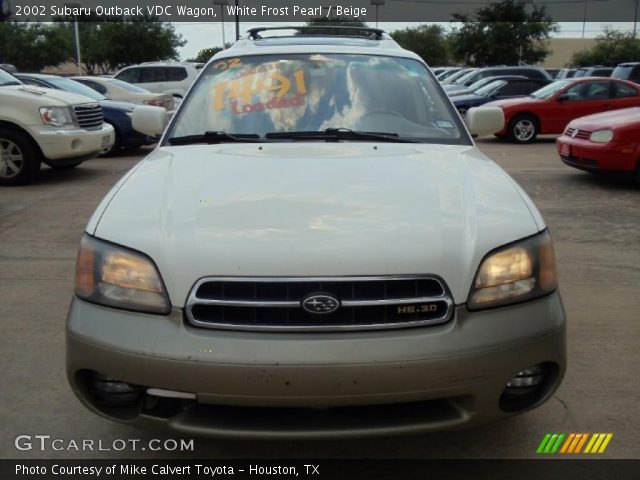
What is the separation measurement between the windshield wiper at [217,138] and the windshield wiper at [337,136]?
91 mm

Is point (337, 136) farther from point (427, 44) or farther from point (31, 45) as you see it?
point (427, 44)

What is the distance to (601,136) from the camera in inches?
331

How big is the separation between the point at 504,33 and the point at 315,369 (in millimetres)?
38936

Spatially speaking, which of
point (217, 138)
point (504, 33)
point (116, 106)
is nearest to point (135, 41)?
point (504, 33)

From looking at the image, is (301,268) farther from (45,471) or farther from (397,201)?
(45,471)

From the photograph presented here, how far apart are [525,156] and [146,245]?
10682 millimetres

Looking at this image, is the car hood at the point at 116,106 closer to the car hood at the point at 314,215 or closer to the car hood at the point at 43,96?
the car hood at the point at 43,96

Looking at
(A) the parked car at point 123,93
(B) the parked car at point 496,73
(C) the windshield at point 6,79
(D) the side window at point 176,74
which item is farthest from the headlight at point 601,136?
(D) the side window at point 176,74

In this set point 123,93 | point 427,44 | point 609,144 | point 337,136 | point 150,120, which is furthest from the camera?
point 427,44

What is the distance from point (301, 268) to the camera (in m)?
2.18

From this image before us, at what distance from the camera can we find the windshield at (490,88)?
17438 millimetres

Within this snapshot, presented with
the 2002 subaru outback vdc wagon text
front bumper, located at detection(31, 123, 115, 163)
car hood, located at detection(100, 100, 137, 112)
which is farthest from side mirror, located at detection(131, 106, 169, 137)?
car hood, located at detection(100, 100, 137, 112)

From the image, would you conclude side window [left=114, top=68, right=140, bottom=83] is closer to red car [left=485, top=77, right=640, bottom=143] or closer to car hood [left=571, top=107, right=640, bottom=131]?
red car [left=485, top=77, right=640, bottom=143]

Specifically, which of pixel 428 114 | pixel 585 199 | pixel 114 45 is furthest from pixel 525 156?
pixel 114 45
